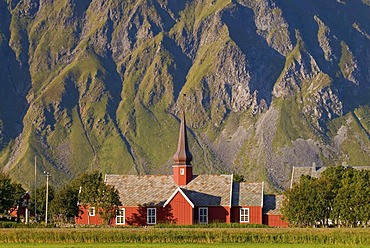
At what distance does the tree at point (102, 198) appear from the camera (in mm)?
141625

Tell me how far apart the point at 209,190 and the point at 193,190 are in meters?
2.30

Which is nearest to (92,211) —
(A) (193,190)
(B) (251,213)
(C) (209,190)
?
(A) (193,190)

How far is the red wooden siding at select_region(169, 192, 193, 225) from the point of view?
143875mm

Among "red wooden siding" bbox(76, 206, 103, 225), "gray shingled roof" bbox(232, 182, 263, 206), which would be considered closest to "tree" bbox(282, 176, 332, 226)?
"gray shingled roof" bbox(232, 182, 263, 206)

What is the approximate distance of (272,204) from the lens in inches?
5896

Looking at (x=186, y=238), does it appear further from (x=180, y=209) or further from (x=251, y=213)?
(x=251, y=213)

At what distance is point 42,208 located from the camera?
571ft

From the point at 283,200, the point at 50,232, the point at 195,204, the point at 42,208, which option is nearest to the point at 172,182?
the point at 195,204

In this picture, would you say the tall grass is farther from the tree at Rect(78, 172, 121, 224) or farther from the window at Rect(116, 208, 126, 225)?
the window at Rect(116, 208, 126, 225)

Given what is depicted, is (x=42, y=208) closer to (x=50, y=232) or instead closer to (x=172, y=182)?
(x=172, y=182)

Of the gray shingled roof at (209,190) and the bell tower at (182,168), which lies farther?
the bell tower at (182,168)

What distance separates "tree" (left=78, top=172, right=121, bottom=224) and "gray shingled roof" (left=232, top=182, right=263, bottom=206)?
17.6 metres

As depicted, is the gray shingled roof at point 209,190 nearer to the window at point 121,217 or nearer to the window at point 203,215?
the window at point 203,215

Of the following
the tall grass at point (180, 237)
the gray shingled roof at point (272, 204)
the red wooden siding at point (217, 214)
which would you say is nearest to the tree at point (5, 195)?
the red wooden siding at point (217, 214)
